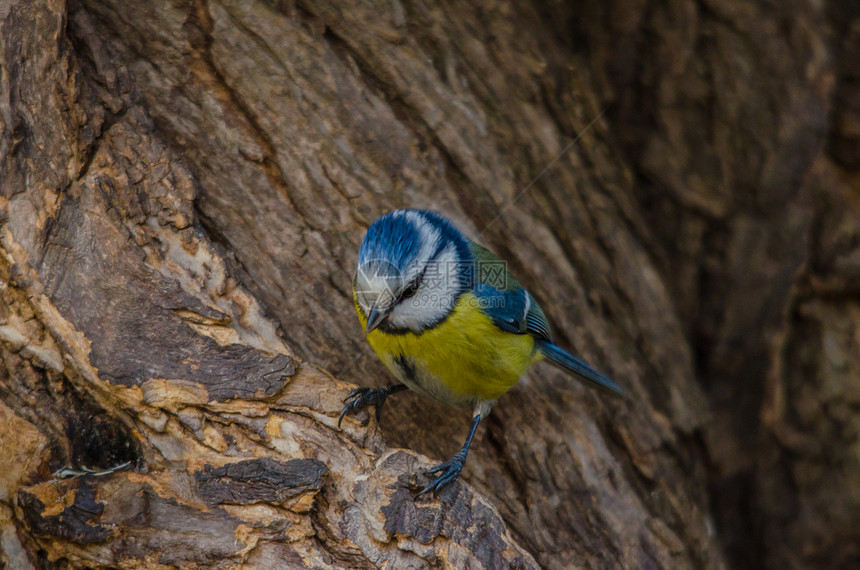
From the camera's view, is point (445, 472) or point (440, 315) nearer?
point (445, 472)

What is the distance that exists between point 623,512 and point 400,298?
1.37 meters

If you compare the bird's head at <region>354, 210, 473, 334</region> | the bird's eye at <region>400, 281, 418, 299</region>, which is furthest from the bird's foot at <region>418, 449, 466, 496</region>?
the bird's eye at <region>400, 281, 418, 299</region>

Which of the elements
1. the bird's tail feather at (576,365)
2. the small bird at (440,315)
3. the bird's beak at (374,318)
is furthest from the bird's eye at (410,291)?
the bird's tail feather at (576,365)

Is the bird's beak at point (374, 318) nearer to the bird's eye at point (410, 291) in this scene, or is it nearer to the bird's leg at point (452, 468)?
the bird's eye at point (410, 291)

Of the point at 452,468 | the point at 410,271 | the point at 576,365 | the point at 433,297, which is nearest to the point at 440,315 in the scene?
the point at 433,297

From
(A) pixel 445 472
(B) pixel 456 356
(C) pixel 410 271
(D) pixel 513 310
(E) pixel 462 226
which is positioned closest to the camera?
(A) pixel 445 472

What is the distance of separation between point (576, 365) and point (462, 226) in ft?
2.64

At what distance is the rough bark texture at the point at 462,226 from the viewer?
7.18 ft

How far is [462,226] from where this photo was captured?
3.18 metres

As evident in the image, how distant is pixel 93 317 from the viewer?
2.32 meters

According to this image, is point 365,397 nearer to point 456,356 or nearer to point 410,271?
point 456,356

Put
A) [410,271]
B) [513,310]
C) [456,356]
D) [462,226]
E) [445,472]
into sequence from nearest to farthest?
[445,472] < [410,271] < [456,356] < [513,310] < [462,226]

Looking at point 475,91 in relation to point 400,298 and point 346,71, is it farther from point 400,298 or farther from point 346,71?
point 400,298

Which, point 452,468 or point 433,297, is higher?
point 433,297
